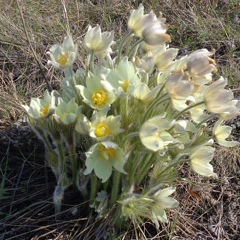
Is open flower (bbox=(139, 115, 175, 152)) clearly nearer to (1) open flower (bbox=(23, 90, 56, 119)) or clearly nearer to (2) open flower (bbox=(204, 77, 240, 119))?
(2) open flower (bbox=(204, 77, 240, 119))

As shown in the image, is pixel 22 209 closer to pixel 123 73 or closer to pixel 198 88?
pixel 123 73

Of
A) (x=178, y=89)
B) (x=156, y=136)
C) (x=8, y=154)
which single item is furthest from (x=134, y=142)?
(x=8, y=154)

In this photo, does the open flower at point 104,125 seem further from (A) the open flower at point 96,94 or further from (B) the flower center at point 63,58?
(B) the flower center at point 63,58

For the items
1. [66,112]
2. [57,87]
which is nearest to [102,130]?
[66,112]

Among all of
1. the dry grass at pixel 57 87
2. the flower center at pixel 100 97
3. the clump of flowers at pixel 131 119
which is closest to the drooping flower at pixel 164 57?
the clump of flowers at pixel 131 119

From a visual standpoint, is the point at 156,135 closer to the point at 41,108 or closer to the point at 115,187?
the point at 115,187

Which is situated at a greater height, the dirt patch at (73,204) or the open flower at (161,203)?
the open flower at (161,203)

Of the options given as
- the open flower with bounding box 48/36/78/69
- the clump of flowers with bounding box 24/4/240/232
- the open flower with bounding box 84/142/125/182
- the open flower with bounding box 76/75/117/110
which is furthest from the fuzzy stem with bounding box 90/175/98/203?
the open flower with bounding box 48/36/78/69
